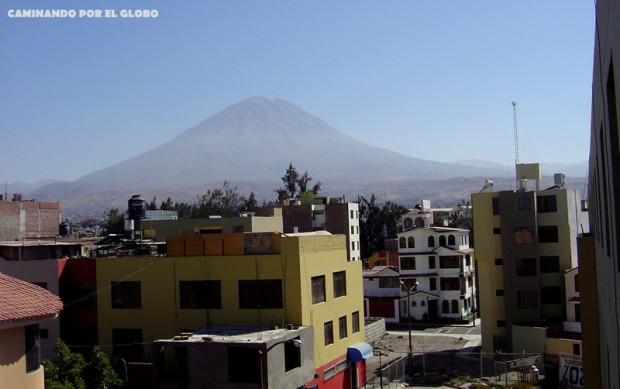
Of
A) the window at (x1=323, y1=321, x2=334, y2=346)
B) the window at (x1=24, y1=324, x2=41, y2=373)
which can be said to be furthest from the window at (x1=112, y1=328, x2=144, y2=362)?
the window at (x1=24, y1=324, x2=41, y2=373)

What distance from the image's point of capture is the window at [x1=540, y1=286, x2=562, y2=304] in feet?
156

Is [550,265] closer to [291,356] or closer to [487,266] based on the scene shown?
[487,266]

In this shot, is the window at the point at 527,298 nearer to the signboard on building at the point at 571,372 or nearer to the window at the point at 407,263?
the signboard on building at the point at 571,372

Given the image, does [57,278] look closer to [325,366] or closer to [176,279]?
[176,279]

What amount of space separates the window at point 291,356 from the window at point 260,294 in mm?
2768

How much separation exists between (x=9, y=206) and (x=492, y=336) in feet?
134

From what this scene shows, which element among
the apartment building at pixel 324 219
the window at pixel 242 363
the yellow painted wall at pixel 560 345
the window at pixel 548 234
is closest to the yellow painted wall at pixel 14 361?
the window at pixel 242 363

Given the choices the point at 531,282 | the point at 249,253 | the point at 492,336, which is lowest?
the point at 492,336

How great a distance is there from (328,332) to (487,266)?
737 inches

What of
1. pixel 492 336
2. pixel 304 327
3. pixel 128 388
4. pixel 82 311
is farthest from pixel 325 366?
pixel 492 336

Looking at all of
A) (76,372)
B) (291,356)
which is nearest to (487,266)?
(291,356)

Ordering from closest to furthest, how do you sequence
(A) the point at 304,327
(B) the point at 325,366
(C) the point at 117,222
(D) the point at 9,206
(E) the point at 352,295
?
(A) the point at 304,327 → (B) the point at 325,366 → (E) the point at 352,295 → (D) the point at 9,206 → (C) the point at 117,222

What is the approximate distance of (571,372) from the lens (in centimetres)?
3500

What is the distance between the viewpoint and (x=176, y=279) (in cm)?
3338
